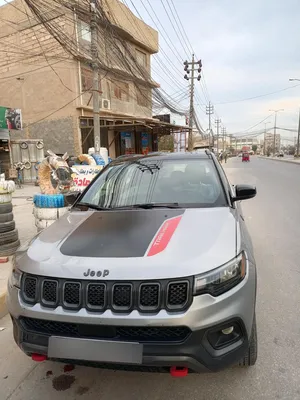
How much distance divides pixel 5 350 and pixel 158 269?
1.90 metres

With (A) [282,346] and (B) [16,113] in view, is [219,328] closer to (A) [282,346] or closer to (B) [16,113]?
(A) [282,346]

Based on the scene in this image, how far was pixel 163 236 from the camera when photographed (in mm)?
2143

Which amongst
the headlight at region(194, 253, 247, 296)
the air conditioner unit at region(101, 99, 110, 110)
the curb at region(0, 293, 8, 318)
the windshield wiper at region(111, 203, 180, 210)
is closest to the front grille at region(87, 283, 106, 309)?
the headlight at region(194, 253, 247, 296)

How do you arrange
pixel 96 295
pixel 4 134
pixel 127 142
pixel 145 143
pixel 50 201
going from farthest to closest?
pixel 145 143, pixel 127 142, pixel 4 134, pixel 50 201, pixel 96 295

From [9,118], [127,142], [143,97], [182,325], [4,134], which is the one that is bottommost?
[182,325]

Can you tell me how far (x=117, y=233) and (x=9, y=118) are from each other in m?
14.5

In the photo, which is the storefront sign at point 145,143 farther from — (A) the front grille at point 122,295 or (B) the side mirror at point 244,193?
A: (A) the front grille at point 122,295

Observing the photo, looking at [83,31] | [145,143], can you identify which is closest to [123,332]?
[83,31]

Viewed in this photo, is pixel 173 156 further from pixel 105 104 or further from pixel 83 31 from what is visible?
pixel 83 31

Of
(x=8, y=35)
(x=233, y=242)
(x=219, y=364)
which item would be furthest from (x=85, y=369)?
(x=8, y=35)

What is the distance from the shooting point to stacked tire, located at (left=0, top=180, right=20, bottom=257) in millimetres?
4703

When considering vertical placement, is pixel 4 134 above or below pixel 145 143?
above

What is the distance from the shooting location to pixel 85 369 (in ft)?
7.94

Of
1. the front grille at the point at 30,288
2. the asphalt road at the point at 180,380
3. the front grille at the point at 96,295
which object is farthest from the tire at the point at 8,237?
the front grille at the point at 96,295
